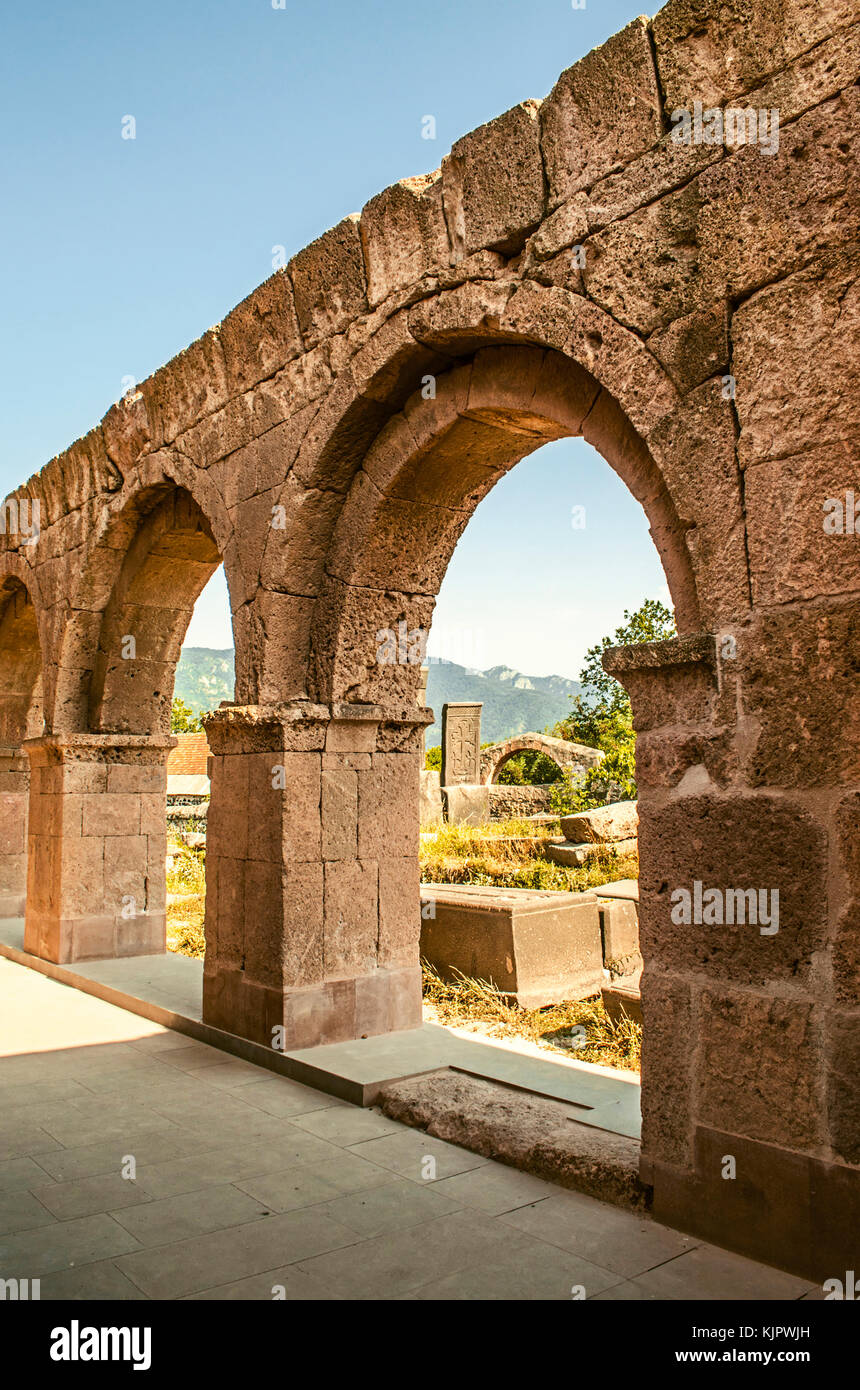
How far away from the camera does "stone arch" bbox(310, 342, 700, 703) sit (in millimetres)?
3973

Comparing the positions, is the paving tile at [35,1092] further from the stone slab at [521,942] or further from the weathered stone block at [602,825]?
the weathered stone block at [602,825]

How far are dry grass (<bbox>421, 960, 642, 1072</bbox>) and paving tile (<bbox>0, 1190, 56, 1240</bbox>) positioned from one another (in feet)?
8.78

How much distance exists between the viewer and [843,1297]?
236cm

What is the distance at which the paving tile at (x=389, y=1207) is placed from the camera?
2.97 m

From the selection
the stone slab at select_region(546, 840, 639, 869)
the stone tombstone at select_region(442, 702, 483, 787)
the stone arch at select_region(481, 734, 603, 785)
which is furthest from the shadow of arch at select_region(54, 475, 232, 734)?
the stone tombstone at select_region(442, 702, 483, 787)

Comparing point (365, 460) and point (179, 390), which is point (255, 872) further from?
point (179, 390)

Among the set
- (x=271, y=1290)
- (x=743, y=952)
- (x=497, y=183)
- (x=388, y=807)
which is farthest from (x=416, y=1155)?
(x=497, y=183)

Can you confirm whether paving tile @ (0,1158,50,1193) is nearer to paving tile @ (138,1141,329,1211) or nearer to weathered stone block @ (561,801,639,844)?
paving tile @ (138,1141,329,1211)

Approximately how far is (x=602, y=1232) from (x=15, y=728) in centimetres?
837

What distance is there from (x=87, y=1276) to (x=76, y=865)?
15.9ft

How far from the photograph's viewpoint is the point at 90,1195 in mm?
3227

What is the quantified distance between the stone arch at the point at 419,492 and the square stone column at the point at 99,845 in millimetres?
3010
